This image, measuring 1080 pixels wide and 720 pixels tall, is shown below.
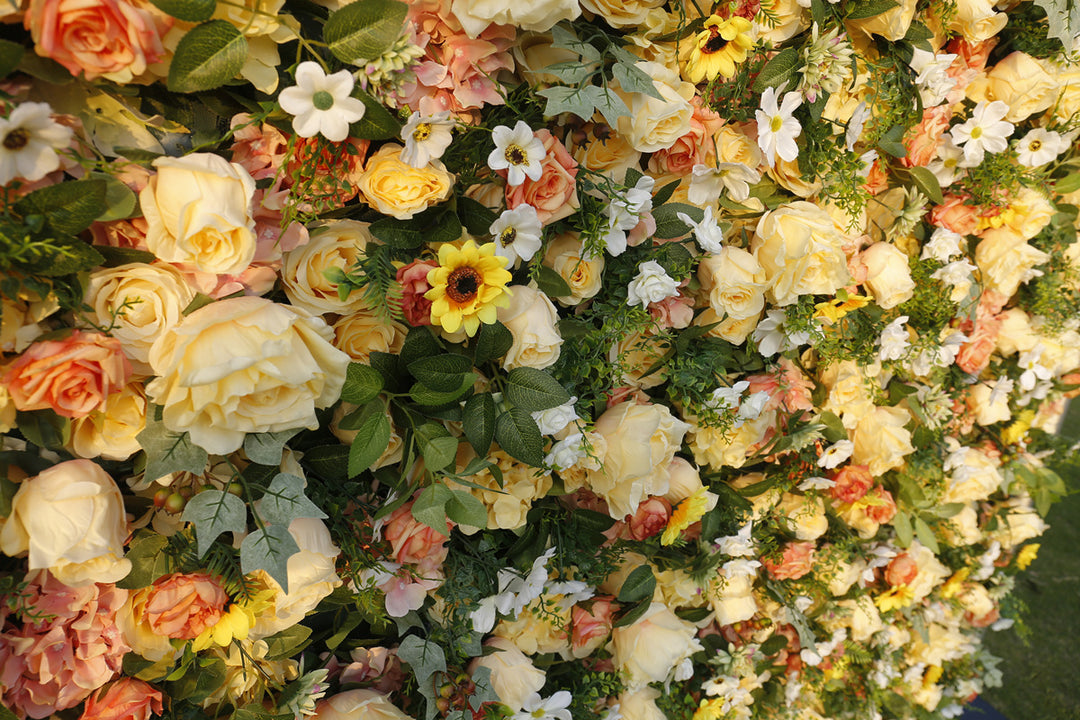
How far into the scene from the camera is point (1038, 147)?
4.54 ft

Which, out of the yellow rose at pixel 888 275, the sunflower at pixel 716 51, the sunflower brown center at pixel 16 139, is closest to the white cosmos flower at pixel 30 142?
the sunflower brown center at pixel 16 139

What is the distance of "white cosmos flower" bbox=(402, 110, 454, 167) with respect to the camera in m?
0.72

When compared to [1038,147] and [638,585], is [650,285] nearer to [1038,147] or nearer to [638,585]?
[638,585]

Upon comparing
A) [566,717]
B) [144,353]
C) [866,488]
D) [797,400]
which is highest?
[144,353]

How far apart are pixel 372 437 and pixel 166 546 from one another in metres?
0.30

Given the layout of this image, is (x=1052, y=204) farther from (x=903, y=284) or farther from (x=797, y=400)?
(x=797, y=400)

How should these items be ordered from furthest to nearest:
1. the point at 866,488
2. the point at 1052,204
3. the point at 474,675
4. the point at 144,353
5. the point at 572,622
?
the point at 1052,204 → the point at 866,488 → the point at 572,622 → the point at 474,675 → the point at 144,353

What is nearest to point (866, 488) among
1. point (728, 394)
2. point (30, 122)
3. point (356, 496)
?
point (728, 394)

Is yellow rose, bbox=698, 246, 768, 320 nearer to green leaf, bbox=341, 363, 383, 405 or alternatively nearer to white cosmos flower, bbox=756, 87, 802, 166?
white cosmos flower, bbox=756, 87, 802, 166

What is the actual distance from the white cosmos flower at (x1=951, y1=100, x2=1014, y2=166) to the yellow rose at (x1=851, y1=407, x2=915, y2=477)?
564 millimetres

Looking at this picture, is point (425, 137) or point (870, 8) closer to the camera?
point (425, 137)

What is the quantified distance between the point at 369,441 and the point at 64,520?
0.32 m

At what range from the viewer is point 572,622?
120 cm

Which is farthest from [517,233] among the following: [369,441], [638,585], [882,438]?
[882,438]
